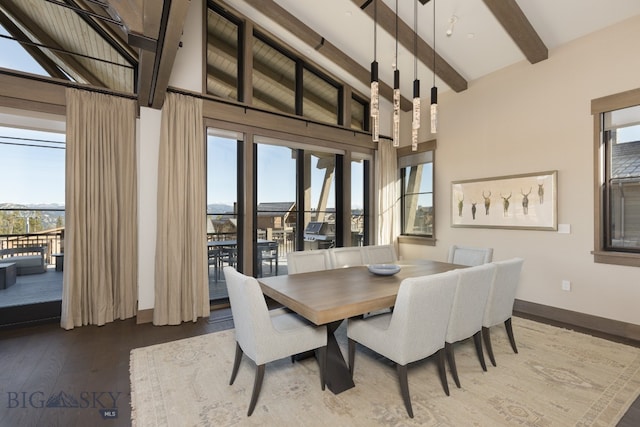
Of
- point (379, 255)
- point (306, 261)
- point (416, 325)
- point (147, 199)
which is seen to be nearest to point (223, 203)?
point (147, 199)

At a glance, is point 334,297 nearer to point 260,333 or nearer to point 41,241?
point 260,333

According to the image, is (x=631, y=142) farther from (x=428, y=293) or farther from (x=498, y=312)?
(x=428, y=293)

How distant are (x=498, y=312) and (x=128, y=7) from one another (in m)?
3.62

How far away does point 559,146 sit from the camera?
3.72 meters

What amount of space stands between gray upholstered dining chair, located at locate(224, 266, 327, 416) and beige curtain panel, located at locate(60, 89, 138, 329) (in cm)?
212

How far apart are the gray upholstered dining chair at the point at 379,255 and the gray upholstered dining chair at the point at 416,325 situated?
5.55 feet

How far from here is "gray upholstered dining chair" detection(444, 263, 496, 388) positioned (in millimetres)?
2178

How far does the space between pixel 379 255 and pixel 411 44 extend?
9.46ft

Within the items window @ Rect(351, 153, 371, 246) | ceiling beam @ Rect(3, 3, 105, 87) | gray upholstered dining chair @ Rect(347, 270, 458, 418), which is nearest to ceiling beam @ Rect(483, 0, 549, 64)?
window @ Rect(351, 153, 371, 246)

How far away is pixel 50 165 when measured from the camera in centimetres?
366

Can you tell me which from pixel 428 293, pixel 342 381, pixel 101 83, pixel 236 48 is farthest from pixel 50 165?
pixel 428 293

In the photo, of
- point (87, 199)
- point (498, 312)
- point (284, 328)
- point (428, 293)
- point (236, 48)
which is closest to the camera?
point (428, 293)

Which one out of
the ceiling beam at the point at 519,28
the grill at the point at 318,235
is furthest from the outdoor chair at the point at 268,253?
the ceiling beam at the point at 519,28

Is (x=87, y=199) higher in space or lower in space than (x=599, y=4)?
lower
